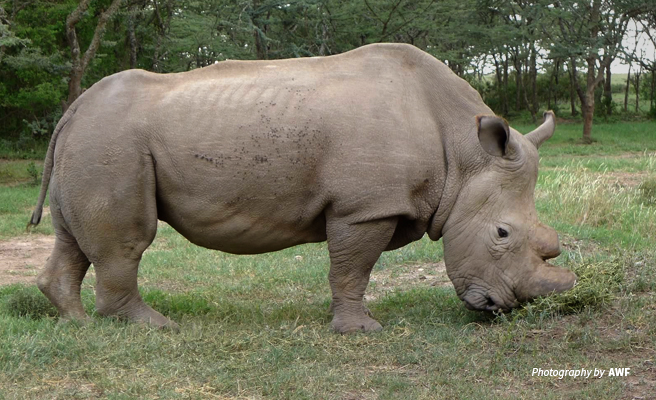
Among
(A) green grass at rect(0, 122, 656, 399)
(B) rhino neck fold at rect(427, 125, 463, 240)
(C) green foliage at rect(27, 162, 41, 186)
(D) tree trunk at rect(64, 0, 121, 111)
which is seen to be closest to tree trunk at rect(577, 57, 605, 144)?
(D) tree trunk at rect(64, 0, 121, 111)

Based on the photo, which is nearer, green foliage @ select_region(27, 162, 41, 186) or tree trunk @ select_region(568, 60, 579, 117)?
green foliage @ select_region(27, 162, 41, 186)

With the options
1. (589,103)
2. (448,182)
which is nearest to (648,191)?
(448,182)

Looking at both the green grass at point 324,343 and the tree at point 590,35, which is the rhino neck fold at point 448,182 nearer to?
the green grass at point 324,343

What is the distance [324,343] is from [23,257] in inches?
206

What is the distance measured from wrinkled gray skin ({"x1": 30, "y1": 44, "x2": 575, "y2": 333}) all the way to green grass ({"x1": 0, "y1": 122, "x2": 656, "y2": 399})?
1.06 feet

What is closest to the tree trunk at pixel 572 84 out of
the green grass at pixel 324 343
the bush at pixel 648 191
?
the bush at pixel 648 191

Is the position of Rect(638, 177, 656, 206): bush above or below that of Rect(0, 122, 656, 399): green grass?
below

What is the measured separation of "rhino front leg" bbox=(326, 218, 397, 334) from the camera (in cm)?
559

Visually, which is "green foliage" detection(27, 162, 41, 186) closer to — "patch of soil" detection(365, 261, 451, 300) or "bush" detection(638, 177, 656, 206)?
"patch of soil" detection(365, 261, 451, 300)

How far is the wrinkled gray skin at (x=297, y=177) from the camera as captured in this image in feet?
18.1

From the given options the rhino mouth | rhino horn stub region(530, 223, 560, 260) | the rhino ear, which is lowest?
the rhino mouth

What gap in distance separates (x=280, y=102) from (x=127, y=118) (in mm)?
1067

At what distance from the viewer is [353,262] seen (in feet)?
18.7

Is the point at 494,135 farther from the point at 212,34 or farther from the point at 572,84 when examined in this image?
the point at 572,84
